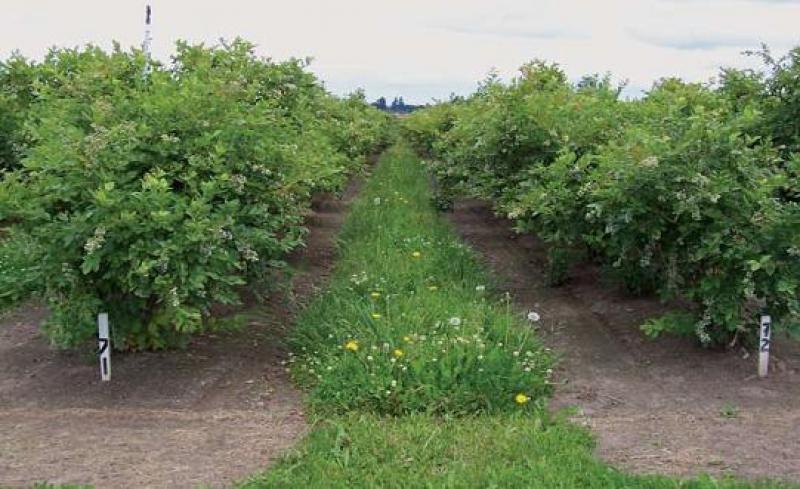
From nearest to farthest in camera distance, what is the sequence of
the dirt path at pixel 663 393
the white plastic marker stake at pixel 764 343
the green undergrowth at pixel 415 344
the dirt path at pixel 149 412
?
the dirt path at pixel 149 412, the dirt path at pixel 663 393, the green undergrowth at pixel 415 344, the white plastic marker stake at pixel 764 343

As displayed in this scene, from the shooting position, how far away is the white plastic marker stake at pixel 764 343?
4.88m

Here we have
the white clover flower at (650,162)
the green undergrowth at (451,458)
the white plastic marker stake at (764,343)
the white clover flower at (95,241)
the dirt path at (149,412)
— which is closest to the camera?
the green undergrowth at (451,458)

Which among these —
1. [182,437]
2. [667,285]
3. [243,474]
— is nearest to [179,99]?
[182,437]

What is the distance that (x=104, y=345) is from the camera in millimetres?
4785

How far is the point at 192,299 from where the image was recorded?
465 centimetres

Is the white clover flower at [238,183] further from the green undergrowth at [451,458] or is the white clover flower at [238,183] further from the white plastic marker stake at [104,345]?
the green undergrowth at [451,458]

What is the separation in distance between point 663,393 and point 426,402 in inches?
52.8

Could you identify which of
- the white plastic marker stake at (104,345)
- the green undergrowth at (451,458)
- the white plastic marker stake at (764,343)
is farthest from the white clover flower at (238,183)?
the white plastic marker stake at (764,343)

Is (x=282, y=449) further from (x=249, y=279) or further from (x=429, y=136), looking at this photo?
(x=429, y=136)

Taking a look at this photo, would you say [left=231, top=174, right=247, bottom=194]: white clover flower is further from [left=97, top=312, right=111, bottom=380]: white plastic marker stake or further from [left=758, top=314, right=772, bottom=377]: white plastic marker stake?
[left=758, top=314, right=772, bottom=377]: white plastic marker stake

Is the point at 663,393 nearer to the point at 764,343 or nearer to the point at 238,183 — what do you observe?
the point at 764,343

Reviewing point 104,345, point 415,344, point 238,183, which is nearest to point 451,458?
point 415,344

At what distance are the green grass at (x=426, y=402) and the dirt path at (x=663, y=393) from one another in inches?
7.8

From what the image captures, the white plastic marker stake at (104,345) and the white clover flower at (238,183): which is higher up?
the white clover flower at (238,183)
